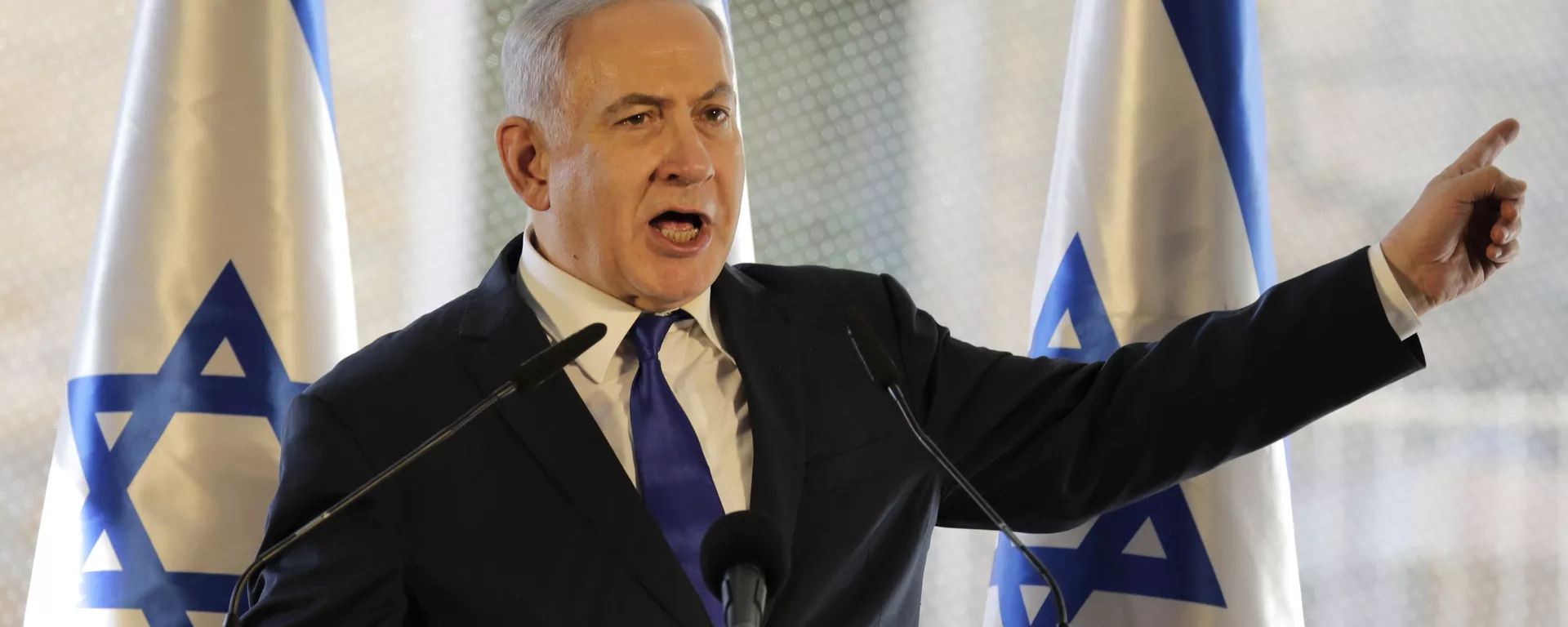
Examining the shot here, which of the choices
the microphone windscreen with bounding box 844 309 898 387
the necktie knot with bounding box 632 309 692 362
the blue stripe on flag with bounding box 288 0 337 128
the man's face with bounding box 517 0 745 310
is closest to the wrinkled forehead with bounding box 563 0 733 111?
the man's face with bounding box 517 0 745 310

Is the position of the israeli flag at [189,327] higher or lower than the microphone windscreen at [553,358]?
higher

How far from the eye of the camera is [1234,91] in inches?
69.7

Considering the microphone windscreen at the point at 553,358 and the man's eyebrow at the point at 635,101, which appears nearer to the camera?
the microphone windscreen at the point at 553,358

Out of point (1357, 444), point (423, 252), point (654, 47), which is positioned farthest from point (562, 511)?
point (1357, 444)

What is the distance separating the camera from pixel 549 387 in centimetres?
137

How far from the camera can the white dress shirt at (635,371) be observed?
1.42 metres

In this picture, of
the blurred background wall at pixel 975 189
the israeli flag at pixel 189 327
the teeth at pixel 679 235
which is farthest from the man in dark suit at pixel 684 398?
the blurred background wall at pixel 975 189

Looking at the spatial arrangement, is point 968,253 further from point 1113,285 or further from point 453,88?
point 453,88

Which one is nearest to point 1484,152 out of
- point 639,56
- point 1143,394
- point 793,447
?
point 1143,394

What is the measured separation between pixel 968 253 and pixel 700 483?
966mm

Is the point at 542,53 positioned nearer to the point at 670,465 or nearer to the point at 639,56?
the point at 639,56

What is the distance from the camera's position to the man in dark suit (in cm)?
127

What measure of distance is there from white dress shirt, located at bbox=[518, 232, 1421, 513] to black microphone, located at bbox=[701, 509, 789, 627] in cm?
51

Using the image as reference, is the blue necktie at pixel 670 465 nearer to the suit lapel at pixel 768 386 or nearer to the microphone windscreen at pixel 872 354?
the suit lapel at pixel 768 386
